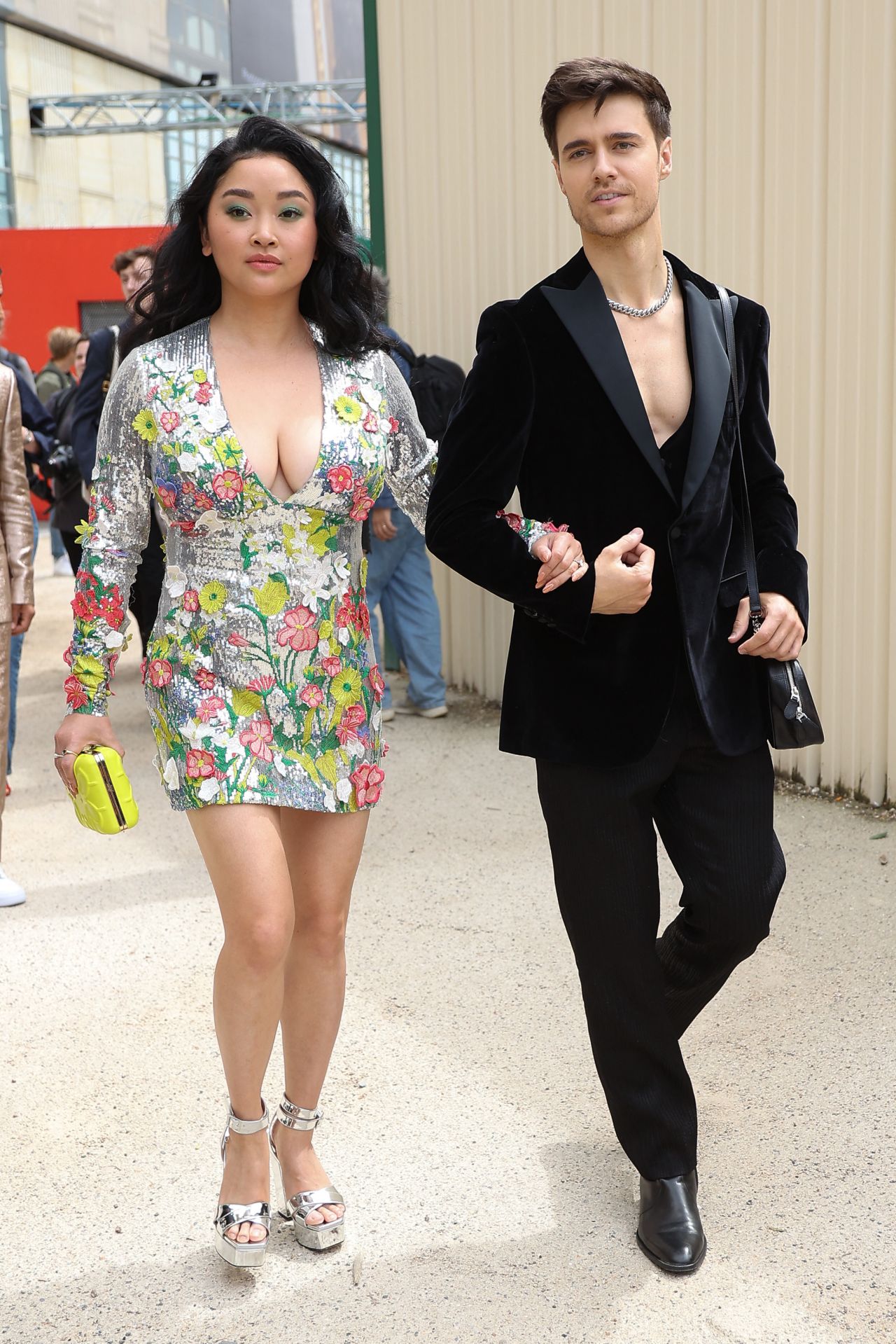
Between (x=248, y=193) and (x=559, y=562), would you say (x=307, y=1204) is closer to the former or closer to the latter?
(x=559, y=562)

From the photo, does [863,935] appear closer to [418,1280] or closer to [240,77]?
[418,1280]

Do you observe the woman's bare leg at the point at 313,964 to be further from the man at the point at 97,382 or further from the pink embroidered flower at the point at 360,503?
the man at the point at 97,382

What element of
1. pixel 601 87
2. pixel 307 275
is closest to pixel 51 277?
pixel 307 275

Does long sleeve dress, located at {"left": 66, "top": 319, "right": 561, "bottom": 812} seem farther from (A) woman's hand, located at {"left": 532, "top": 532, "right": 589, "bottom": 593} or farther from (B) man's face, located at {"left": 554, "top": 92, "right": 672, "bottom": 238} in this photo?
(B) man's face, located at {"left": 554, "top": 92, "right": 672, "bottom": 238}

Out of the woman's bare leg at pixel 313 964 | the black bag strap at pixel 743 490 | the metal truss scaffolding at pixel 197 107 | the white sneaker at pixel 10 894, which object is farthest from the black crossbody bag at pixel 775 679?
the metal truss scaffolding at pixel 197 107

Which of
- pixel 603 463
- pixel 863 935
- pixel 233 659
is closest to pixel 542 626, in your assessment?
pixel 603 463

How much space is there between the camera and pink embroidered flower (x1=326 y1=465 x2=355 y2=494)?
2791mm

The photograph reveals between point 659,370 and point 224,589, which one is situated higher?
point 659,370

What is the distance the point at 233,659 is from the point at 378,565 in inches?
180

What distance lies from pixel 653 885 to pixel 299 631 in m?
0.85

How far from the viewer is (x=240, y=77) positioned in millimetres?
29656

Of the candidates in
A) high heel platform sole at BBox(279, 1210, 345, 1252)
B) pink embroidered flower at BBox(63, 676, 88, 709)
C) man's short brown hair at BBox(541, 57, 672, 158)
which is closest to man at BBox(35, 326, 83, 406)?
pink embroidered flower at BBox(63, 676, 88, 709)

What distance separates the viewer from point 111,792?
2.75 metres

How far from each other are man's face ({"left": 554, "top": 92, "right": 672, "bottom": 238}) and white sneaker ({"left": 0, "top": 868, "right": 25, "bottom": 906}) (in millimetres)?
3557
